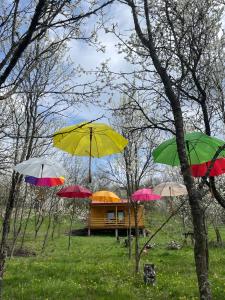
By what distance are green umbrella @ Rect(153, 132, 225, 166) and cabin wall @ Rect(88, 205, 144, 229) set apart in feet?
102

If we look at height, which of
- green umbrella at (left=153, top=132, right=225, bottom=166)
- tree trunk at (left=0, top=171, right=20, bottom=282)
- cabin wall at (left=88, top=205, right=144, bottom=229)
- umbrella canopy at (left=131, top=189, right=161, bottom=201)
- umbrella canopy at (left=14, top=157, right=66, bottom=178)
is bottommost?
tree trunk at (left=0, top=171, right=20, bottom=282)

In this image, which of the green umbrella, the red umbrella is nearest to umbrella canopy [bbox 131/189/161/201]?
the red umbrella

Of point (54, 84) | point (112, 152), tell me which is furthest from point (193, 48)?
point (54, 84)

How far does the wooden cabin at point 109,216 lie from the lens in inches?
1538

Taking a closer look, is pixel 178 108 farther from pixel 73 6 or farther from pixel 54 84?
pixel 54 84

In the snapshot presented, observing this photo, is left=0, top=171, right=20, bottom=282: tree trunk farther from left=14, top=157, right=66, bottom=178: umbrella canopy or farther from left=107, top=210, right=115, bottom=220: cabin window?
left=107, top=210, right=115, bottom=220: cabin window

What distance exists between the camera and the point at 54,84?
9.38 m

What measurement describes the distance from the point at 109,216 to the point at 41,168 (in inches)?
1318

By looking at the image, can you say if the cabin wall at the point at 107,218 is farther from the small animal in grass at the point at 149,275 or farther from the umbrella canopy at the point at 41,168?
the umbrella canopy at the point at 41,168

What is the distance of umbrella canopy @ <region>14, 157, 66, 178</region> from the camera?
8.42 meters

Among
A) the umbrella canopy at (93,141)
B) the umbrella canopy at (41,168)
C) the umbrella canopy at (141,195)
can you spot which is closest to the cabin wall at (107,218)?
the umbrella canopy at (141,195)

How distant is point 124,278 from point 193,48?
6.48 metres

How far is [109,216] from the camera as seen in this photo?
4175 cm

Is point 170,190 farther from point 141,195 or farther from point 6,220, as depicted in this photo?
point 6,220
